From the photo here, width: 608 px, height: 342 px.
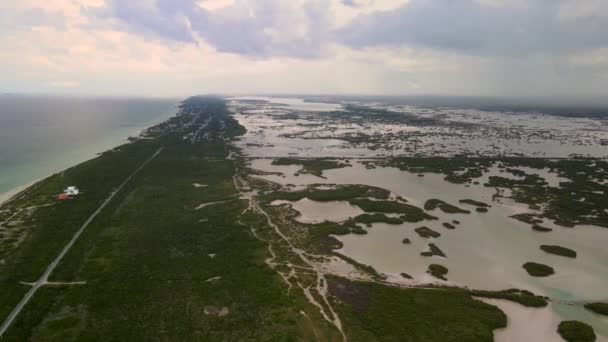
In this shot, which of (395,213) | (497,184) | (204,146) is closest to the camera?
(395,213)

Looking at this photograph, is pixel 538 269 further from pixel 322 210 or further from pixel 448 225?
pixel 322 210

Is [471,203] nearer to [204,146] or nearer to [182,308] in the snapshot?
[182,308]

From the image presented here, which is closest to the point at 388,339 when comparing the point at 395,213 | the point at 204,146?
the point at 395,213

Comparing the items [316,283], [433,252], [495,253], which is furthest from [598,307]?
[316,283]

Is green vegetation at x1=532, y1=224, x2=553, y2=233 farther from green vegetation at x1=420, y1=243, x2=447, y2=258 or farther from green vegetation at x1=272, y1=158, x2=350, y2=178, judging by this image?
green vegetation at x1=272, y1=158, x2=350, y2=178

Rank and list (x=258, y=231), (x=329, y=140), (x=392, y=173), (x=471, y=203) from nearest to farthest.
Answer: (x=258, y=231)
(x=471, y=203)
(x=392, y=173)
(x=329, y=140)

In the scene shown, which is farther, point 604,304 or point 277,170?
point 277,170

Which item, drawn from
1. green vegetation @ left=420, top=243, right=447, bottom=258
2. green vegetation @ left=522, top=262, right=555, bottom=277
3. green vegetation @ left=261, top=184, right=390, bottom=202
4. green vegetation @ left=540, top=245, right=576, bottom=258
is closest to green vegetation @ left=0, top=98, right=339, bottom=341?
green vegetation @ left=261, top=184, right=390, bottom=202

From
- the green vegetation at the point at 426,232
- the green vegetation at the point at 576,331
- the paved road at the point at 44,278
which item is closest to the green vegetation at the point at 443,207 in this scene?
the green vegetation at the point at 426,232
